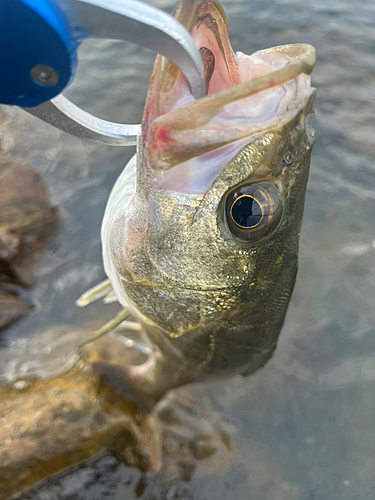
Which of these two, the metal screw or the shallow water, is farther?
the shallow water

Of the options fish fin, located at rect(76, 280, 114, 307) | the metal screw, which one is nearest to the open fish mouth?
the metal screw

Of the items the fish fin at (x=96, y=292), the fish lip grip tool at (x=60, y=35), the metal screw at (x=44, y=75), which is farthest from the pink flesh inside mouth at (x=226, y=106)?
the fish fin at (x=96, y=292)

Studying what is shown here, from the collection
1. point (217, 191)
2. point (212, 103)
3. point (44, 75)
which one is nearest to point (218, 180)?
point (217, 191)

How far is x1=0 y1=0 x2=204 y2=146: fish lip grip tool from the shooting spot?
0.84 m

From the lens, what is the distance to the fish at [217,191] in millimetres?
1242

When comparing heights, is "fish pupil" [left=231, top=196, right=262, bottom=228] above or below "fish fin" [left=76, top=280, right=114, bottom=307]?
above

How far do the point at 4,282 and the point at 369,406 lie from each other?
10.4 feet

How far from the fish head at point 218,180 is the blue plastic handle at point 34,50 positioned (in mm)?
376

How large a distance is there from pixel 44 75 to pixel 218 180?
0.66 metres

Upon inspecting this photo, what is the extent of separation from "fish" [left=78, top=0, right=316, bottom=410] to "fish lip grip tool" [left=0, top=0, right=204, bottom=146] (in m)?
0.26

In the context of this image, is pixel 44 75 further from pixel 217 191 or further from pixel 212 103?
pixel 217 191

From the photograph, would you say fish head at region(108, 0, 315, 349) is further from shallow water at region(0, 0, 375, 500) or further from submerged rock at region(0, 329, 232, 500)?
shallow water at region(0, 0, 375, 500)

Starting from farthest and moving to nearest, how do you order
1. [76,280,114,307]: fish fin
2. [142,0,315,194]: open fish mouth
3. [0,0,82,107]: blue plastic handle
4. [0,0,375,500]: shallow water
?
[0,0,375,500]: shallow water, [76,280,114,307]: fish fin, [142,0,315,194]: open fish mouth, [0,0,82,107]: blue plastic handle

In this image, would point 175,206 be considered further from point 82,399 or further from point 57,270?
point 57,270
